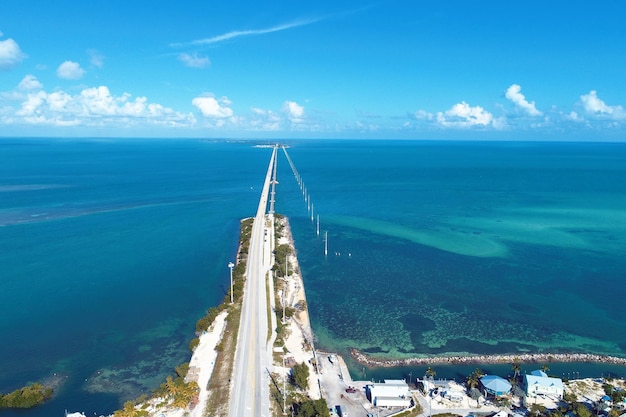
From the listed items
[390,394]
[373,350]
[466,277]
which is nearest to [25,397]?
[390,394]

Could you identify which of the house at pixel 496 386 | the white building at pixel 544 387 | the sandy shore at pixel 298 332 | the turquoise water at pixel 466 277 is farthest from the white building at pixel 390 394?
the white building at pixel 544 387

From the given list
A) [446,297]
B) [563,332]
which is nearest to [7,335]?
[446,297]

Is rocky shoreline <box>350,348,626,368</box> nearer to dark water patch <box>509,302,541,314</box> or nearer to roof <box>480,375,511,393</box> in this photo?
roof <box>480,375,511,393</box>

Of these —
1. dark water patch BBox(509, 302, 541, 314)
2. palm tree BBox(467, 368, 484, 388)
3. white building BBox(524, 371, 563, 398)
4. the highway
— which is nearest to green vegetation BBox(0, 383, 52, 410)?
the highway

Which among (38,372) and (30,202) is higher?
(30,202)

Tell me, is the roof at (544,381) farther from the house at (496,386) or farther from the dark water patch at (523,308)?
the dark water patch at (523,308)

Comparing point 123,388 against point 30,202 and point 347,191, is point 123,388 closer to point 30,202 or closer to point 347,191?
point 30,202
